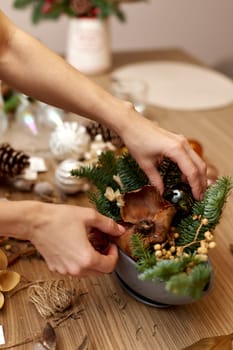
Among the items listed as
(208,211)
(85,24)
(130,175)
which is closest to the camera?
(208,211)

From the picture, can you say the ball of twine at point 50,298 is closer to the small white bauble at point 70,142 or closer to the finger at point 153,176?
the finger at point 153,176

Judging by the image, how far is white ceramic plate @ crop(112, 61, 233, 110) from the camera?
4.75 feet

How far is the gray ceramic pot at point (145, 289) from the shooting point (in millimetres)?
698

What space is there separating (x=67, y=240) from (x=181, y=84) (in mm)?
1011

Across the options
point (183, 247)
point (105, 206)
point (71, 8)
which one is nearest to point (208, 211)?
point (183, 247)

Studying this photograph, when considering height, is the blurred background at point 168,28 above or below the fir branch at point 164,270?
below

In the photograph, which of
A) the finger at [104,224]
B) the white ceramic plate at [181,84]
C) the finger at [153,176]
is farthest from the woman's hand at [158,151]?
the white ceramic plate at [181,84]

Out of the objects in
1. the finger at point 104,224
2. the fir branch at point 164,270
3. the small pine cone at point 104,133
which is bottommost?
the small pine cone at point 104,133

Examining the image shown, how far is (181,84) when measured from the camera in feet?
5.19

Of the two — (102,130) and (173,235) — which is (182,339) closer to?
(173,235)

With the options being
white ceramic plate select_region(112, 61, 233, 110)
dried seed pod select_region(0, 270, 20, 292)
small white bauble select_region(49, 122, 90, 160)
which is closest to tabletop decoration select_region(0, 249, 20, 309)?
dried seed pod select_region(0, 270, 20, 292)

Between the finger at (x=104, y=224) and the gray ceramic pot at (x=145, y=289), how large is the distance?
0.10 feet

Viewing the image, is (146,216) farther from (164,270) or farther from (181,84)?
(181,84)

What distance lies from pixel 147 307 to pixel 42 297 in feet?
0.48
